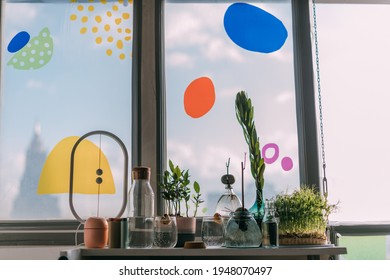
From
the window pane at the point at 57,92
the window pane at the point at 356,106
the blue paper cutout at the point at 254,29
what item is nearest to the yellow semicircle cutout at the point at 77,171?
the window pane at the point at 57,92

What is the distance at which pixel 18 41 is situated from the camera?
2688 millimetres

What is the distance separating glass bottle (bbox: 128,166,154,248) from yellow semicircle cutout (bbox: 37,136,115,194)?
70 centimetres

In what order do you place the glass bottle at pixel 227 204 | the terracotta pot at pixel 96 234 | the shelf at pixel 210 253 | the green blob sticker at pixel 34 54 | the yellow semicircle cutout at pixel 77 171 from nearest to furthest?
the shelf at pixel 210 253
the terracotta pot at pixel 96 234
the glass bottle at pixel 227 204
the yellow semicircle cutout at pixel 77 171
the green blob sticker at pixel 34 54

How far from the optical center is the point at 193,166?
2588 millimetres

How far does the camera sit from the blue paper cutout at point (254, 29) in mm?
2701

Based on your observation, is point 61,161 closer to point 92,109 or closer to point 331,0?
point 92,109

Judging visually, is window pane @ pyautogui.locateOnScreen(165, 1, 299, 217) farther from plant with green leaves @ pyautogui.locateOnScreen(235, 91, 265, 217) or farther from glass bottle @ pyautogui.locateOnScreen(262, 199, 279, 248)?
glass bottle @ pyautogui.locateOnScreen(262, 199, 279, 248)

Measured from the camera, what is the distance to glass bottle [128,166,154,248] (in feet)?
5.94

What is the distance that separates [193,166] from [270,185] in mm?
402

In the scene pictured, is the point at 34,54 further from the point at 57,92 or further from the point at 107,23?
the point at 107,23

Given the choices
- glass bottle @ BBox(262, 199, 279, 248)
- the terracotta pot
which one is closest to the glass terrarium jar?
glass bottle @ BBox(262, 199, 279, 248)

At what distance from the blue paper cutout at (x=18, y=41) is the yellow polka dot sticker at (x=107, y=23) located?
254mm

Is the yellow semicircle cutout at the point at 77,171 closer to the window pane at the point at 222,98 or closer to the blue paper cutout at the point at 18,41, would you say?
the window pane at the point at 222,98

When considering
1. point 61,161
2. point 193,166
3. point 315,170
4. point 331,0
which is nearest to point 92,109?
point 61,161
